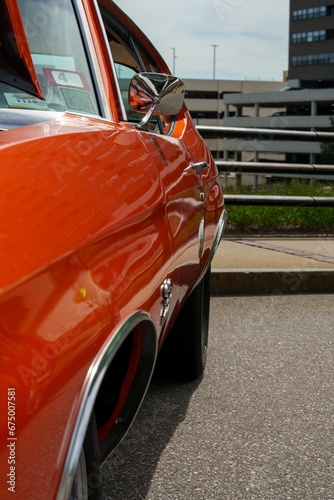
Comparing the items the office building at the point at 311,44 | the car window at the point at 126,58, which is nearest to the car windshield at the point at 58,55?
the car window at the point at 126,58

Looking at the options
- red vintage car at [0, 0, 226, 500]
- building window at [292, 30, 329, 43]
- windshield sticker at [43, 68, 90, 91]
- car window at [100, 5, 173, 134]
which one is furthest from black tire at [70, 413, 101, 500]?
building window at [292, 30, 329, 43]

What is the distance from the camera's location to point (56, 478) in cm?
148

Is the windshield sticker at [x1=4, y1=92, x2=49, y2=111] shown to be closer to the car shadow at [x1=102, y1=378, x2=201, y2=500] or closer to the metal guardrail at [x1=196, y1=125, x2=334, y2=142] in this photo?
the car shadow at [x1=102, y1=378, x2=201, y2=500]

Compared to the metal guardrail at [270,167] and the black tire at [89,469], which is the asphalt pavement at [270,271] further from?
the black tire at [89,469]

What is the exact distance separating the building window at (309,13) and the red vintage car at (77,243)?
407 feet

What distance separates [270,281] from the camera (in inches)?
265

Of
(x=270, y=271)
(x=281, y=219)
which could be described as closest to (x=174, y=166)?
(x=270, y=271)

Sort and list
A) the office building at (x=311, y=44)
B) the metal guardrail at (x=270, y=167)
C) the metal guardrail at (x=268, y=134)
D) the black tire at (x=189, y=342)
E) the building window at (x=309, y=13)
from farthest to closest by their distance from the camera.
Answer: the building window at (x=309, y=13) < the office building at (x=311, y=44) < the metal guardrail at (x=268, y=134) < the metal guardrail at (x=270, y=167) < the black tire at (x=189, y=342)

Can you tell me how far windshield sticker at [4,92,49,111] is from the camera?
Result: 244cm

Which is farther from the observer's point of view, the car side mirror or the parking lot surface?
the parking lot surface

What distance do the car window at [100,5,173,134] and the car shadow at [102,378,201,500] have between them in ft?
3.88

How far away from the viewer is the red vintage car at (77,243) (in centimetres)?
142

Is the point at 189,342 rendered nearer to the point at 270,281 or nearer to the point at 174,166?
the point at 174,166

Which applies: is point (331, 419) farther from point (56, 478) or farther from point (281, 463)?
point (56, 478)
